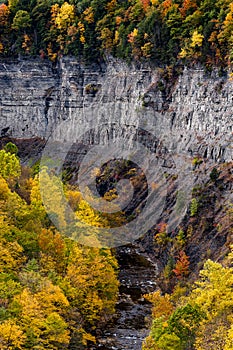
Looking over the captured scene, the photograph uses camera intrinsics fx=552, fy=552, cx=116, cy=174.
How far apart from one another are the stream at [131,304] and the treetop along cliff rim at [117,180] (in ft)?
11.6

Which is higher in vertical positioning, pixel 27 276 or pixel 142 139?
pixel 142 139

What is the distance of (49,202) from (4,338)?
28897 millimetres

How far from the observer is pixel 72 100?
11462cm

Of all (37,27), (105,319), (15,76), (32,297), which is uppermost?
(37,27)

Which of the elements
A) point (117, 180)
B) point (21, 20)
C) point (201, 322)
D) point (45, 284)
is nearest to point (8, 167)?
point (117, 180)

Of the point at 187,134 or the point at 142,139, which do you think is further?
the point at 142,139

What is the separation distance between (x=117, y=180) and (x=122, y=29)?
2965 cm

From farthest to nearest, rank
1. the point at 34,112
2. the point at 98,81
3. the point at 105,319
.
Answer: the point at 34,112 → the point at 98,81 → the point at 105,319

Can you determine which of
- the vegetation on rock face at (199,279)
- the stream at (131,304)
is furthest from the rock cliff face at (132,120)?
the vegetation on rock face at (199,279)

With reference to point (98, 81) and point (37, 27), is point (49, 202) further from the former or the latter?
point (37, 27)

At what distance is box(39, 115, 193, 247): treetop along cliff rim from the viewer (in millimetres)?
62094

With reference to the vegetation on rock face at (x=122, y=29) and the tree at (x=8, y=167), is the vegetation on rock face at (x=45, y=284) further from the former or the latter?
the vegetation on rock face at (x=122, y=29)

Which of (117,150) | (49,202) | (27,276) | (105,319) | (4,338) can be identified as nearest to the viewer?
(4,338)

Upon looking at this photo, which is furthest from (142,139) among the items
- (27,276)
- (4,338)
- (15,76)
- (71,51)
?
(4,338)
